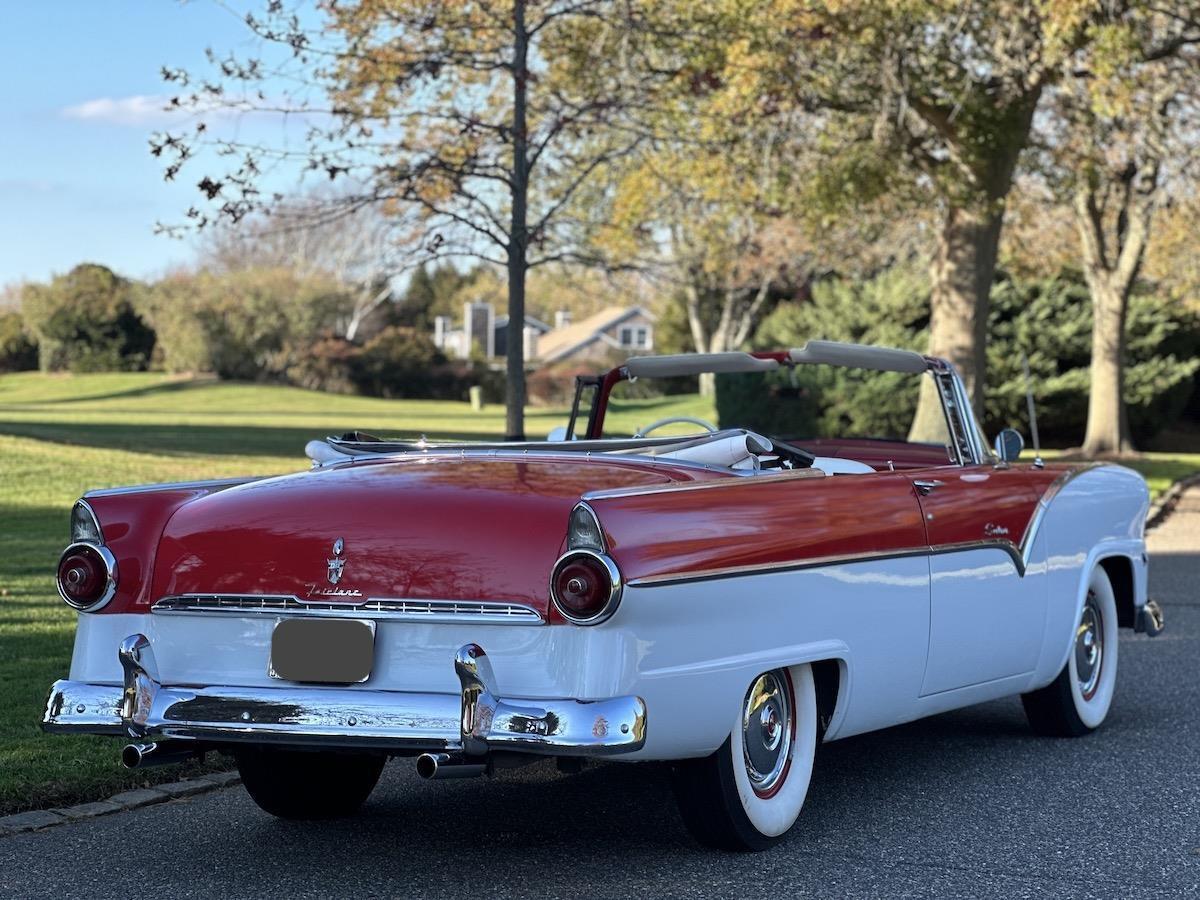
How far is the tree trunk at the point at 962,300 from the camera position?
22.0 m

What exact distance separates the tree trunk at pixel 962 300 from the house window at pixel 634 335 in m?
84.2

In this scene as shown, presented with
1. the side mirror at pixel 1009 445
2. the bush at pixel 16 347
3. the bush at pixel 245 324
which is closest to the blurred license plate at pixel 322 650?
the side mirror at pixel 1009 445

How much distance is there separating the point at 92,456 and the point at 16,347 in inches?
2201

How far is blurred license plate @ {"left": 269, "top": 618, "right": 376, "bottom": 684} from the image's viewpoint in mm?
4402

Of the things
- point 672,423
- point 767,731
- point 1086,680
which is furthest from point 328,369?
point 767,731

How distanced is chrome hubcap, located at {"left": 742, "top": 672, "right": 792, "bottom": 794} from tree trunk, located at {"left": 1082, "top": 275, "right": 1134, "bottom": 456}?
85.5ft

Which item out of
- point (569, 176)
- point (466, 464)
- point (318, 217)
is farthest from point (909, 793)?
point (569, 176)

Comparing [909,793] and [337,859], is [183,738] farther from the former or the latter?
[909,793]

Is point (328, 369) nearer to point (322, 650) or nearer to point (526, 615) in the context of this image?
point (322, 650)

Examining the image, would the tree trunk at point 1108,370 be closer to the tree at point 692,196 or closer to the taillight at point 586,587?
the tree at point 692,196

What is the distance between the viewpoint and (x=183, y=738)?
4.51m

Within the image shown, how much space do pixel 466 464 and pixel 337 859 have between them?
48.3 inches

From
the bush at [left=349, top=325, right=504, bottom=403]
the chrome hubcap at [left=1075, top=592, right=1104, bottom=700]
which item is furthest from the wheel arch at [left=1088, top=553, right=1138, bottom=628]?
the bush at [left=349, top=325, right=504, bottom=403]

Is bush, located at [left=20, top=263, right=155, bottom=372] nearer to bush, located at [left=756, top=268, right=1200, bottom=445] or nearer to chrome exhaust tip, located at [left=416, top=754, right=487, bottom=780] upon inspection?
bush, located at [left=756, top=268, right=1200, bottom=445]
